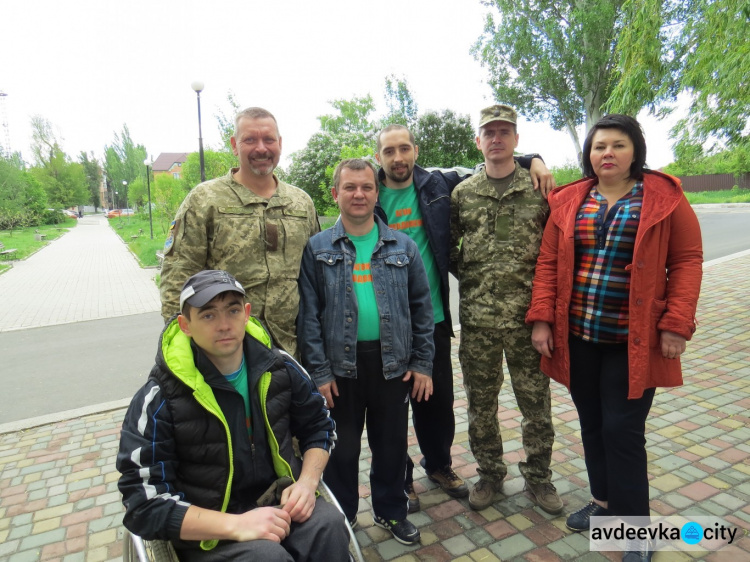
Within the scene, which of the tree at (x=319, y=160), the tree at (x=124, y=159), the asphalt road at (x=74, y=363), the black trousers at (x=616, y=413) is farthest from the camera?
the tree at (x=124, y=159)

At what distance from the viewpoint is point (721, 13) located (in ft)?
19.3

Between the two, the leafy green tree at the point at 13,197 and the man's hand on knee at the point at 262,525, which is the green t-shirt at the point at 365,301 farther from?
the leafy green tree at the point at 13,197

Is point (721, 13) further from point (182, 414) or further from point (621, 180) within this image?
point (182, 414)

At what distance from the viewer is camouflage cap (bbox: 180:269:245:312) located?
190cm

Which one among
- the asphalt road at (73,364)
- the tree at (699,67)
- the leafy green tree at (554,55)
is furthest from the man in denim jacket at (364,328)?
the leafy green tree at (554,55)

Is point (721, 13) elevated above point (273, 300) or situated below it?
above

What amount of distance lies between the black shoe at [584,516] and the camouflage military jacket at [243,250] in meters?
1.83

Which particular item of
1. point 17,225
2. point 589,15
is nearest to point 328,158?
point 589,15

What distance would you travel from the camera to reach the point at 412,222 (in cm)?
300

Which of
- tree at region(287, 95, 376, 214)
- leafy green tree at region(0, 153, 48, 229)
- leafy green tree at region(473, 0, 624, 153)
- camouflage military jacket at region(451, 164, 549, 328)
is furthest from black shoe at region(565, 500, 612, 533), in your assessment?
leafy green tree at region(0, 153, 48, 229)

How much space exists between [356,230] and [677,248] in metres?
1.58

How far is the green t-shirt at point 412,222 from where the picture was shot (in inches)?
118

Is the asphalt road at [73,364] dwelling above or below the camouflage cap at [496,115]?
below

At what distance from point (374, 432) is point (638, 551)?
1445 millimetres
